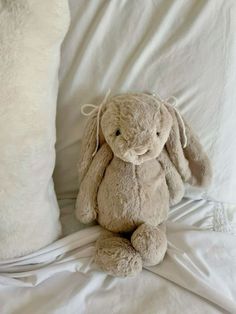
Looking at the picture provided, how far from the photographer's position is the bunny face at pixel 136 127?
29.4 inches

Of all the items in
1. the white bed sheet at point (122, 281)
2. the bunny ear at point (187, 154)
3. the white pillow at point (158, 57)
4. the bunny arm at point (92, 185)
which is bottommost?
the white bed sheet at point (122, 281)

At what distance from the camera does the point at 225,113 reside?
89cm

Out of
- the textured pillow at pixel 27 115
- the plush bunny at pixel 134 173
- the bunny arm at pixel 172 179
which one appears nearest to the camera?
the textured pillow at pixel 27 115

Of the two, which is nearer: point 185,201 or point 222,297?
point 222,297

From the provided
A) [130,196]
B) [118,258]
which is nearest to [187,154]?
[130,196]

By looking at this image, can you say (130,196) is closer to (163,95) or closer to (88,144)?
(88,144)

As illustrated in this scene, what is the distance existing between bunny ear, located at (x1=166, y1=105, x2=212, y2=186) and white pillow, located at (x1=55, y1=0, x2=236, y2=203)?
4cm

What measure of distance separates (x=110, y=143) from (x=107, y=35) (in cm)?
25

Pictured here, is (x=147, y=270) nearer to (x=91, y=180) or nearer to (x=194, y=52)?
(x=91, y=180)

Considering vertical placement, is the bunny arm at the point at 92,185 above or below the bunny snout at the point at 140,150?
below

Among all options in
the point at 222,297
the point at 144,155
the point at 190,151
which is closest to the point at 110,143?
the point at 144,155

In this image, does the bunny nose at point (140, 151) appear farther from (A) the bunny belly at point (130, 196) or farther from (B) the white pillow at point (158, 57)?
(B) the white pillow at point (158, 57)

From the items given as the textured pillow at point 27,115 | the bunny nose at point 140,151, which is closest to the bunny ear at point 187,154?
the bunny nose at point 140,151

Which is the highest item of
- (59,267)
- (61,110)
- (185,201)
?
(61,110)
